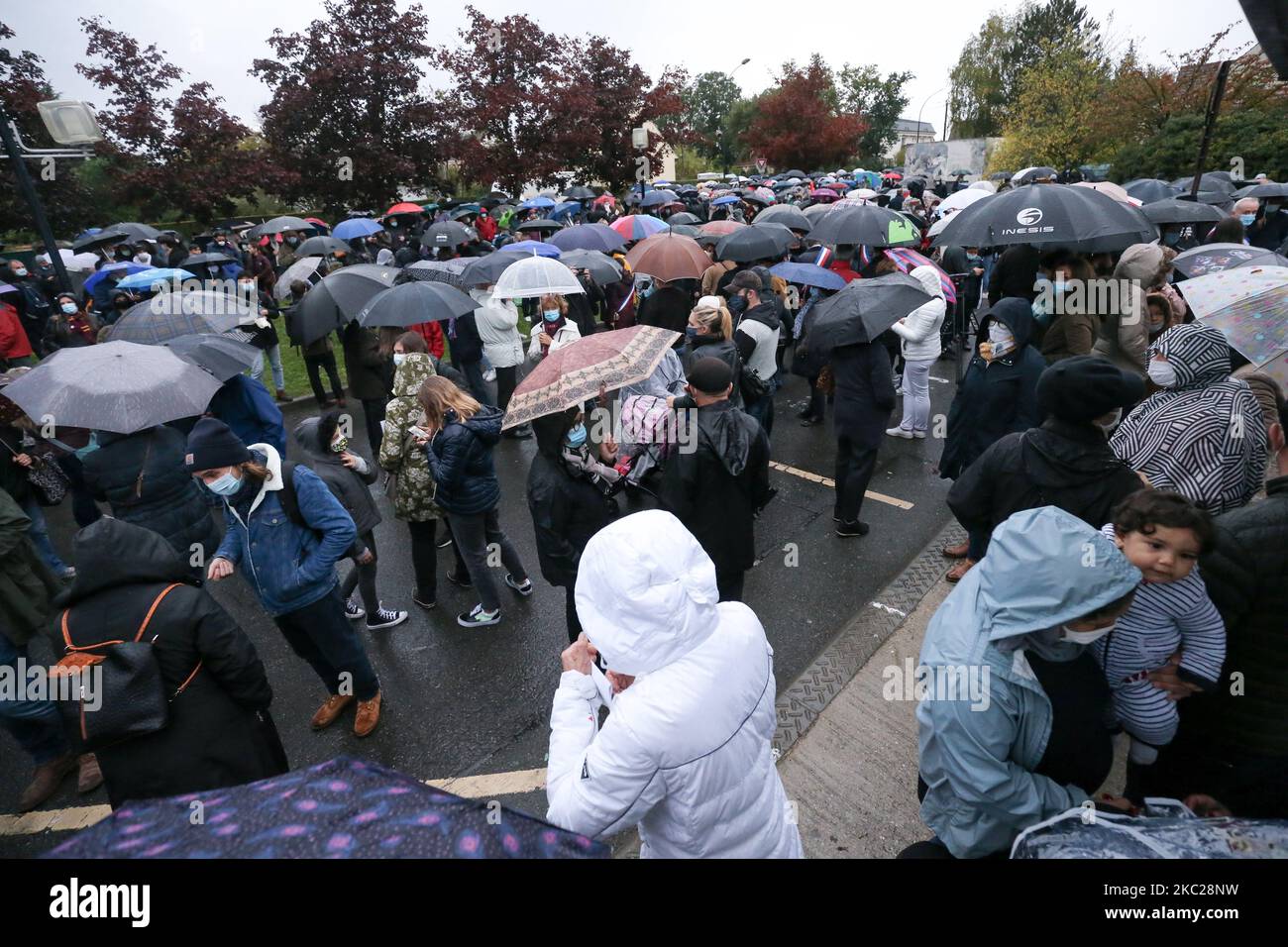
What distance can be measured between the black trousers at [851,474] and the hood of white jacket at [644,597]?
378cm

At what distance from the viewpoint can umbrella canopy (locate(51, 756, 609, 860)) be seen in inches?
42.7

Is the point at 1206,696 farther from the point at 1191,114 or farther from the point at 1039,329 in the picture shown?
the point at 1191,114

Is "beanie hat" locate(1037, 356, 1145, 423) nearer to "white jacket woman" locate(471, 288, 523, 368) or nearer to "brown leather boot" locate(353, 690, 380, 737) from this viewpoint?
"brown leather boot" locate(353, 690, 380, 737)

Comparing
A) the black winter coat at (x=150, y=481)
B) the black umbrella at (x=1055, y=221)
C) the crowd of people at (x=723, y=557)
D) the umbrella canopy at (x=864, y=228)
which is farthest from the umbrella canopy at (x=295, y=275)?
the black umbrella at (x=1055, y=221)

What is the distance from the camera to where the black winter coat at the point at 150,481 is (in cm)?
401

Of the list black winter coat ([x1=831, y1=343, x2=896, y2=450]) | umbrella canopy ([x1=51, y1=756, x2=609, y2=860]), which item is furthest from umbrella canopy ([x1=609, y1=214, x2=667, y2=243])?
umbrella canopy ([x1=51, y1=756, x2=609, y2=860])

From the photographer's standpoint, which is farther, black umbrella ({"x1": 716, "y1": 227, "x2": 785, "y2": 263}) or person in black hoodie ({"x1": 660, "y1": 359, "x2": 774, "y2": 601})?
black umbrella ({"x1": 716, "y1": 227, "x2": 785, "y2": 263})

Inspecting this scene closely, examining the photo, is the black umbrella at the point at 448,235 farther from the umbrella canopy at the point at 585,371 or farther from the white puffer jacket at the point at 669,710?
the white puffer jacket at the point at 669,710

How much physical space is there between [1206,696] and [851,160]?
171 feet

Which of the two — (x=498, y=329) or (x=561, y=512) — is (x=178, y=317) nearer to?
(x=498, y=329)

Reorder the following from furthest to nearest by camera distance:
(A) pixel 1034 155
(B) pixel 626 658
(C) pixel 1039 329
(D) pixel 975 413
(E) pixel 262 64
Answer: (A) pixel 1034 155 → (E) pixel 262 64 → (C) pixel 1039 329 → (D) pixel 975 413 → (B) pixel 626 658

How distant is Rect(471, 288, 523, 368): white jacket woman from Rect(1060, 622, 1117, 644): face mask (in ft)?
20.6
